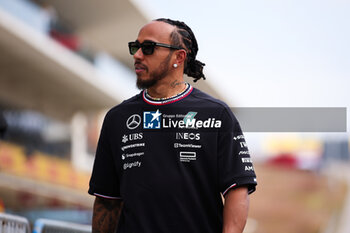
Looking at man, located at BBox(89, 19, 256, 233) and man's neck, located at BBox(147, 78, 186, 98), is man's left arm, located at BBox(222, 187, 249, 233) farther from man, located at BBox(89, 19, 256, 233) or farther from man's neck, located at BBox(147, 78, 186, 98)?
man's neck, located at BBox(147, 78, 186, 98)

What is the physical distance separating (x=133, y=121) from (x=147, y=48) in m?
0.36

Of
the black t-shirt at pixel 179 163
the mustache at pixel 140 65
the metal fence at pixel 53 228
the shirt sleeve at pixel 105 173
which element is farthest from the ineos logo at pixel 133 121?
the metal fence at pixel 53 228

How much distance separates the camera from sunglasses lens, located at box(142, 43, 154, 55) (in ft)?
8.29

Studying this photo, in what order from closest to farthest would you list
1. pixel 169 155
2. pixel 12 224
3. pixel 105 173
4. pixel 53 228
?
pixel 169 155 → pixel 105 173 → pixel 12 224 → pixel 53 228

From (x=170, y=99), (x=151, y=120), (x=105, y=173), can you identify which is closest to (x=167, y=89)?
(x=170, y=99)

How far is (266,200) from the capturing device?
36.9m

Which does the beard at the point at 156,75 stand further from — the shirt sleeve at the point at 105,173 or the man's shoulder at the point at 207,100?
the shirt sleeve at the point at 105,173

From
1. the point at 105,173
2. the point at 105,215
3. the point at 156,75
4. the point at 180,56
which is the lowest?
the point at 105,215

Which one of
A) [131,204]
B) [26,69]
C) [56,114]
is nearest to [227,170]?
[131,204]

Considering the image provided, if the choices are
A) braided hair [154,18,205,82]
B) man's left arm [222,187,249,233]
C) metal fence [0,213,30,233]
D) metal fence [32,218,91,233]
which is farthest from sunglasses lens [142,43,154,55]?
metal fence [32,218,91,233]

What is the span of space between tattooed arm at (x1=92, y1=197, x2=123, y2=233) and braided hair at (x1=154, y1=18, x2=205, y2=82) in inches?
29.8

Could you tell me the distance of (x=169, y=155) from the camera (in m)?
2.45

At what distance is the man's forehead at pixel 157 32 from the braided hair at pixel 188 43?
0.03 m

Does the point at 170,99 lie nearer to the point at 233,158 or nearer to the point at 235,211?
the point at 233,158
